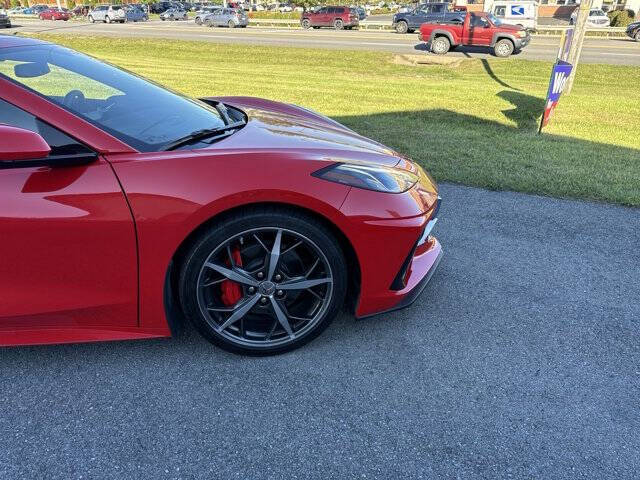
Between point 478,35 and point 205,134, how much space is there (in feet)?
63.8

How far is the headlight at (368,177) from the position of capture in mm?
2357

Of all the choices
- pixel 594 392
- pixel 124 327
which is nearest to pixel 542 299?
pixel 594 392

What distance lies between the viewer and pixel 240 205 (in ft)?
7.30

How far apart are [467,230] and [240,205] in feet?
8.06

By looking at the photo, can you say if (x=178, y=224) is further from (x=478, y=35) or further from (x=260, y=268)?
(x=478, y=35)

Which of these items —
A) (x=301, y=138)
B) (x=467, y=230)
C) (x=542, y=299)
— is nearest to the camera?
(x=301, y=138)

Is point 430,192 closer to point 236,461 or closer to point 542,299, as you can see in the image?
point 542,299

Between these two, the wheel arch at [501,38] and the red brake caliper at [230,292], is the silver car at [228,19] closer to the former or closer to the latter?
the wheel arch at [501,38]

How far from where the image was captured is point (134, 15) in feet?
152

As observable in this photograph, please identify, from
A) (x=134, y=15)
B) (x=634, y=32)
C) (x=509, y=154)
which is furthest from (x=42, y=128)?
(x=134, y=15)

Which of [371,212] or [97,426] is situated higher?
[371,212]

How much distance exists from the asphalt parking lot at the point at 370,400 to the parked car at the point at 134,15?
2005 inches

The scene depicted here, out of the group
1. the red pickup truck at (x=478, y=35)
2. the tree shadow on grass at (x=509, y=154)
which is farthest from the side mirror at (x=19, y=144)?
the red pickup truck at (x=478, y=35)

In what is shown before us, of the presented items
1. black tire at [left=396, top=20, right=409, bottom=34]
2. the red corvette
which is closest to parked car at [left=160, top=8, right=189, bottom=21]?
black tire at [left=396, top=20, right=409, bottom=34]
